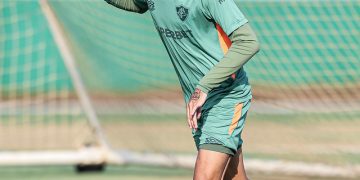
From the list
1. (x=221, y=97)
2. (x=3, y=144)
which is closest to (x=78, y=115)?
(x=3, y=144)

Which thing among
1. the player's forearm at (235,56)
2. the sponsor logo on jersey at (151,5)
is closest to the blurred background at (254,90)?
the sponsor logo on jersey at (151,5)

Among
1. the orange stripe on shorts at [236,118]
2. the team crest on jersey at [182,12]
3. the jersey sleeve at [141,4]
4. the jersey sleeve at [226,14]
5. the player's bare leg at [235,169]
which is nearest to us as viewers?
the jersey sleeve at [226,14]

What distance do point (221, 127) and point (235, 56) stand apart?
41 centimetres

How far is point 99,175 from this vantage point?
843 centimetres

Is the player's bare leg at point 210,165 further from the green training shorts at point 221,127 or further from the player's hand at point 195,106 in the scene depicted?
the player's hand at point 195,106

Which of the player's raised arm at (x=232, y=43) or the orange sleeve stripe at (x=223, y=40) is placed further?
the orange sleeve stripe at (x=223, y=40)

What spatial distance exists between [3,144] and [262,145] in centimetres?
343

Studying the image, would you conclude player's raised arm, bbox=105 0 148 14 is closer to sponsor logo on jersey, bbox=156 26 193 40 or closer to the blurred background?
sponsor logo on jersey, bbox=156 26 193 40

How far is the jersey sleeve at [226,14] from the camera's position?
14.0ft

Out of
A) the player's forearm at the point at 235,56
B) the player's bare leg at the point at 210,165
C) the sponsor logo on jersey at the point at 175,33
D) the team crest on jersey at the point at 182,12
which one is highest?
the team crest on jersey at the point at 182,12

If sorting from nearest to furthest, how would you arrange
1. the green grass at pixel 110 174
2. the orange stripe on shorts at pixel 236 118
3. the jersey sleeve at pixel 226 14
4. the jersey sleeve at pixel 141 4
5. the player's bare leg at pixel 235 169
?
the jersey sleeve at pixel 226 14
the orange stripe on shorts at pixel 236 118
the player's bare leg at pixel 235 169
the jersey sleeve at pixel 141 4
the green grass at pixel 110 174

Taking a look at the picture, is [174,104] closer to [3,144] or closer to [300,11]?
[300,11]

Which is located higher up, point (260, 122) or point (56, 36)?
point (56, 36)

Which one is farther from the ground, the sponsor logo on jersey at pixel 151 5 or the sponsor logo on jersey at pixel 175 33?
the sponsor logo on jersey at pixel 151 5
